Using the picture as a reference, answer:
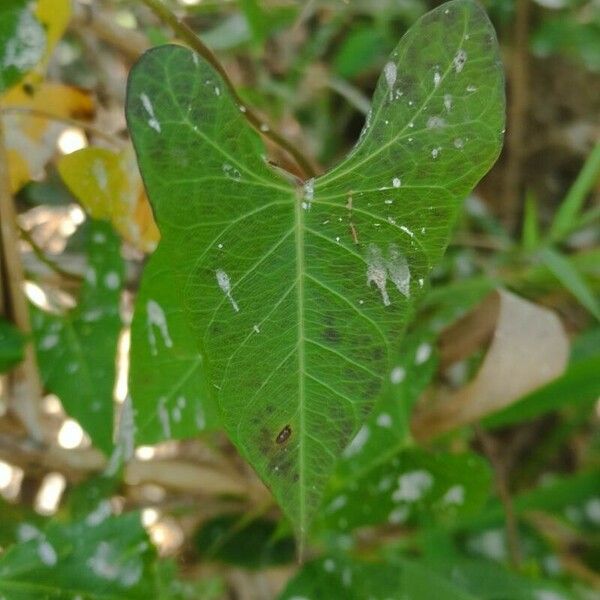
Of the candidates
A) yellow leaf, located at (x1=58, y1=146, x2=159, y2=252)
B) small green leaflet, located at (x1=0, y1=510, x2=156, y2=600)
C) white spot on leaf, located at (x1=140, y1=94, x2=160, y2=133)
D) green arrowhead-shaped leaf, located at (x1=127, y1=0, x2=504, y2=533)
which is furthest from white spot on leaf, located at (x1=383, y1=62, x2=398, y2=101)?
small green leaflet, located at (x1=0, y1=510, x2=156, y2=600)

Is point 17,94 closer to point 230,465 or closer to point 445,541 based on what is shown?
point 230,465

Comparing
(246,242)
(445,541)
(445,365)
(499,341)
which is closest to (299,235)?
(246,242)

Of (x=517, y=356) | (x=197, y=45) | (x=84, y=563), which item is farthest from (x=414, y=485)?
(x=197, y=45)

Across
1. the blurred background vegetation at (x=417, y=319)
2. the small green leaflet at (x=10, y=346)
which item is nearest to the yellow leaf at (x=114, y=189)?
the blurred background vegetation at (x=417, y=319)

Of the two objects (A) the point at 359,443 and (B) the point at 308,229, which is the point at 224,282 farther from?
(A) the point at 359,443

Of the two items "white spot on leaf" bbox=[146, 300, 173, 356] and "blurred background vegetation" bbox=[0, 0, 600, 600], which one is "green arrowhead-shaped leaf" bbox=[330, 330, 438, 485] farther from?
"white spot on leaf" bbox=[146, 300, 173, 356]

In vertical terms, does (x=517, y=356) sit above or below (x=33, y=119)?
below
